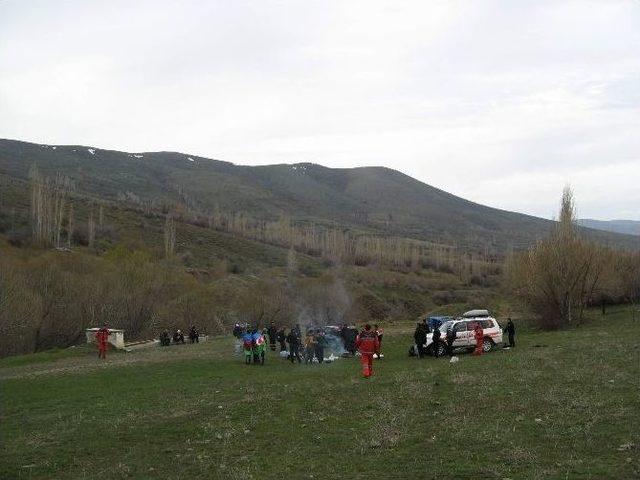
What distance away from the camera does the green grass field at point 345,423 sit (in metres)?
11.2

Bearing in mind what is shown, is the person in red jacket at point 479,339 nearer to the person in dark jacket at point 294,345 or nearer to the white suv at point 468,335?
the white suv at point 468,335

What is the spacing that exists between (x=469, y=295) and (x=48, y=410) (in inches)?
3677

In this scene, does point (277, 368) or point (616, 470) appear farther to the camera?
point (277, 368)

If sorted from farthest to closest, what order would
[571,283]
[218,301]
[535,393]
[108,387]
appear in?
[218,301]
[571,283]
[108,387]
[535,393]

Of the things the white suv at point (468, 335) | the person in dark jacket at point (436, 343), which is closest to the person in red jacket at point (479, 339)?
the white suv at point (468, 335)

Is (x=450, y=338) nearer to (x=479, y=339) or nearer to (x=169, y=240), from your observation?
(x=479, y=339)

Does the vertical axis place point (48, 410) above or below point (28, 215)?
below

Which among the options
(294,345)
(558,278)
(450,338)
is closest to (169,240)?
(558,278)

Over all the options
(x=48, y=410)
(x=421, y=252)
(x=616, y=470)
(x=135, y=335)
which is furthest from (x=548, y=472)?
(x=421, y=252)

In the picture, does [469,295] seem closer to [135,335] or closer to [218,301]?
[218,301]

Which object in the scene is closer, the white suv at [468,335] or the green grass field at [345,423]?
the green grass field at [345,423]

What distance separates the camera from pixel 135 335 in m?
57.9

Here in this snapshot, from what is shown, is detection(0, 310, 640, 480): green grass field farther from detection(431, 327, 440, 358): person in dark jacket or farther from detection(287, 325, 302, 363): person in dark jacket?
detection(287, 325, 302, 363): person in dark jacket

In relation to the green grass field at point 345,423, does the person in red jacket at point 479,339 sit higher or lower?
higher
